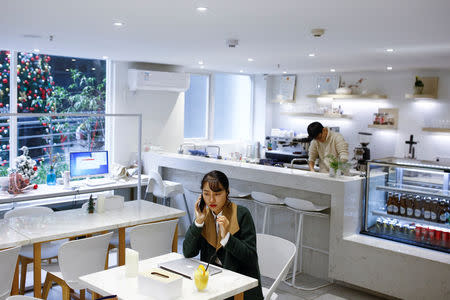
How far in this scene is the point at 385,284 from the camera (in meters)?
4.18

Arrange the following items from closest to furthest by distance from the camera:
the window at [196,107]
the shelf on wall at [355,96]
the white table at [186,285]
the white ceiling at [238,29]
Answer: the white table at [186,285] < the white ceiling at [238,29] < the shelf on wall at [355,96] < the window at [196,107]

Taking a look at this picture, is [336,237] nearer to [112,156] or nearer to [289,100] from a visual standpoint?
[112,156]

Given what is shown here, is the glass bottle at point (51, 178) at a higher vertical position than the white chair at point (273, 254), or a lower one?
higher

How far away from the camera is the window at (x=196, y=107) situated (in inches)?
320

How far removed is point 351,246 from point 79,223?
2.41m

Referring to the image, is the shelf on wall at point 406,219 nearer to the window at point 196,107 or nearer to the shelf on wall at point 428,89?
the shelf on wall at point 428,89

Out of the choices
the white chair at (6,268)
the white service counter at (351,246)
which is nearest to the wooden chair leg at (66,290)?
the white chair at (6,268)

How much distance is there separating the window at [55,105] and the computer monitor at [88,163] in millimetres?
526

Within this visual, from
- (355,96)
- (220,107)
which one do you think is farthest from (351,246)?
(220,107)

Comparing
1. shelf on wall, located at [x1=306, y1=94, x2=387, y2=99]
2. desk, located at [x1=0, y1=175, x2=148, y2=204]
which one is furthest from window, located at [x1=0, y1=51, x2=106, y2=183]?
shelf on wall, located at [x1=306, y1=94, x2=387, y2=99]

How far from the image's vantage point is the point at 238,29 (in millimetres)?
3830

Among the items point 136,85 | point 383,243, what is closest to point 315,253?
point 383,243

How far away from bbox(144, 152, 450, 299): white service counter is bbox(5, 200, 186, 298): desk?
127cm

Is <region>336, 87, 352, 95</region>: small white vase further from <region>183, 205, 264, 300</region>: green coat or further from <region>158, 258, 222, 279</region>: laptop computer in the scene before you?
<region>158, 258, 222, 279</region>: laptop computer
